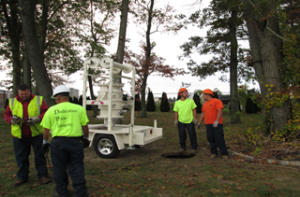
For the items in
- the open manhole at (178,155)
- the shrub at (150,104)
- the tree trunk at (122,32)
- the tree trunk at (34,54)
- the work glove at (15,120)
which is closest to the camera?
the work glove at (15,120)

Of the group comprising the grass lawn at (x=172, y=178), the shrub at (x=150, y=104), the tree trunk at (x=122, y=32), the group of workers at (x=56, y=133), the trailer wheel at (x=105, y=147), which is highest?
the tree trunk at (x=122, y=32)

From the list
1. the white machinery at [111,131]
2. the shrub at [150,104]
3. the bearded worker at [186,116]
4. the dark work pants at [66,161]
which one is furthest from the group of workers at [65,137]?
the shrub at [150,104]

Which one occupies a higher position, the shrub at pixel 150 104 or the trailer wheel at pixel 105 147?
the shrub at pixel 150 104

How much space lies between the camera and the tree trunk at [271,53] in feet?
20.3

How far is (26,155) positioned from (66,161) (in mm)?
1231

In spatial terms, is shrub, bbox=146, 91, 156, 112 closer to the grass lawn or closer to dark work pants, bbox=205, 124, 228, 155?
the grass lawn

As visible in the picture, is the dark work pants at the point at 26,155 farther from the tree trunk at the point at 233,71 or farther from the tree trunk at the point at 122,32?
the tree trunk at the point at 233,71

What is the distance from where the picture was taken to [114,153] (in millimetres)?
5973

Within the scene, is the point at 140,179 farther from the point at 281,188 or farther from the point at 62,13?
the point at 62,13

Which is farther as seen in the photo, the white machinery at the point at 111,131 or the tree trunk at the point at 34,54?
the tree trunk at the point at 34,54

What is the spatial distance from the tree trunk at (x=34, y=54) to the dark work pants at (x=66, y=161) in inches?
249

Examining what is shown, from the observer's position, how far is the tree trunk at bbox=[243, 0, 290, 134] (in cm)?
618

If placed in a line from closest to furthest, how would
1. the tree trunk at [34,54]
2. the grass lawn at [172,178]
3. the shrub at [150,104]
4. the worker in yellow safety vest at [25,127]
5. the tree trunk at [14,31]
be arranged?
the grass lawn at [172,178] < the worker in yellow safety vest at [25,127] < the tree trunk at [34,54] < the tree trunk at [14,31] < the shrub at [150,104]

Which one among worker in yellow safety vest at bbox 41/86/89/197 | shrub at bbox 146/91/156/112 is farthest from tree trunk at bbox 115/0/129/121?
shrub at bbox 146/91/156/112
